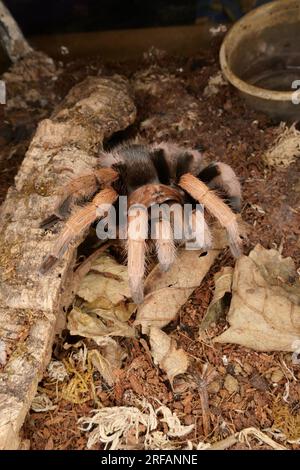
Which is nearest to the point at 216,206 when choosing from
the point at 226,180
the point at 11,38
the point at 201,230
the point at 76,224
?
the point at 201,230

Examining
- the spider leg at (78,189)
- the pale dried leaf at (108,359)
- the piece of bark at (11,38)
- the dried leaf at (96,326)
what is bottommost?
the pale dried leaf at (108,359)

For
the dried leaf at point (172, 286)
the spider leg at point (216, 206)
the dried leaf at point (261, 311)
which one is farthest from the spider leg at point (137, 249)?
the dried leaf at point (261, 311)

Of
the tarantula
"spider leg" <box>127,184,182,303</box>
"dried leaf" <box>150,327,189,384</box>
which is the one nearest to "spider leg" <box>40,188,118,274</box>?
the tarantula

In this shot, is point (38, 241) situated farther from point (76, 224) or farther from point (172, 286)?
point (172, 286)

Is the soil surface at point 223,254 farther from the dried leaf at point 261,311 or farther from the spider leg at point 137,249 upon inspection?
the spider leg at point 137,249

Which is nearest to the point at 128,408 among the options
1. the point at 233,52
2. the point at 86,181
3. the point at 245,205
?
the point at 86,181
